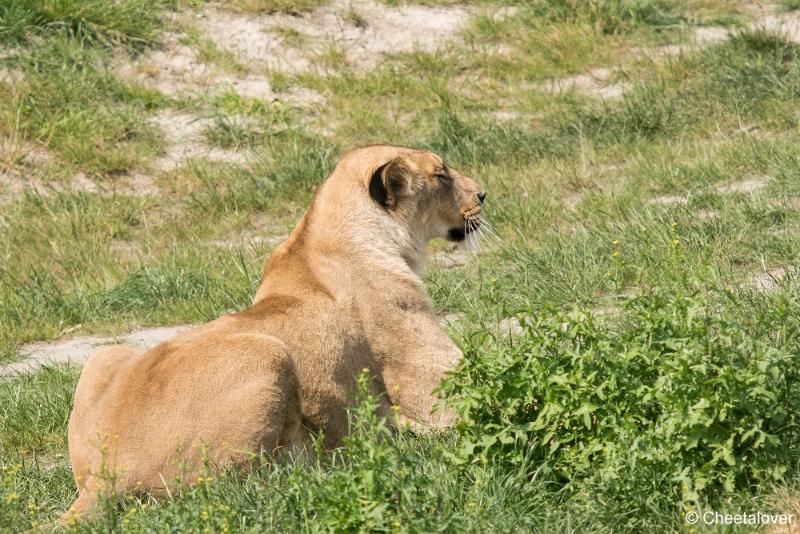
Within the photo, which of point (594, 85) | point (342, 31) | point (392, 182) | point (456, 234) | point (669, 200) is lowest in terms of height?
point (594, 85)

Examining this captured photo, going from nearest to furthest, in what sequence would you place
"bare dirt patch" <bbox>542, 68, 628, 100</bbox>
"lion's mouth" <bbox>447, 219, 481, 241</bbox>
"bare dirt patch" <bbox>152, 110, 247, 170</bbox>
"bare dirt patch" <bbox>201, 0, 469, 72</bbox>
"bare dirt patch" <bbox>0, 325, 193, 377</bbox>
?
"lion's mouth" <bbox>447, 219, 481, 241</bbox>
"bare dirt patch" <bbox>0, 325, 193, 377</bbox>
"bare dirt patch" <bbox>152, 110, 247, 170</bbox>
"bare dirt patch" <bbox>542, 68, 628, 100</bbox>
"bare dirt patch" <bbox>201, 0, 469, 72</bbox>

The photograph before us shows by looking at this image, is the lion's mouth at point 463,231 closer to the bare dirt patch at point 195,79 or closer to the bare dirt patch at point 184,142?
the bare dirt patch at point 184,142

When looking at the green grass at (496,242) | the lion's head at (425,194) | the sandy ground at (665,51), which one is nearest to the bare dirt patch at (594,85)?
the sandy ground at (665,51)

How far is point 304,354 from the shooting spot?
5086mm

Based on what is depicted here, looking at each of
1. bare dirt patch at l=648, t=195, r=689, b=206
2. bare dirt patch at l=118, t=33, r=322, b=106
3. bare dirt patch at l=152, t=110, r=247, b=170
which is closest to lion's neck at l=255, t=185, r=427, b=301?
bare dirt patch at l=648, t=195, r=689, b=206

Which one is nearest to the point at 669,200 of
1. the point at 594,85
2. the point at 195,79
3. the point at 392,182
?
the point at 594,85

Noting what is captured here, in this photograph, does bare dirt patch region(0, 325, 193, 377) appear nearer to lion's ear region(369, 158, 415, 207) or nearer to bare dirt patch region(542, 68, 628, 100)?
lion's ear region(369, 158, 415, 207)

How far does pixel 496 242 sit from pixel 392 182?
7.31ft

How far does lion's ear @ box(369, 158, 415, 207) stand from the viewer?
5.90 meters

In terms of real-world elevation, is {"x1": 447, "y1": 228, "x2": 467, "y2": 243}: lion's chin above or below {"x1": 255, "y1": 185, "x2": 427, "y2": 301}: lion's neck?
below

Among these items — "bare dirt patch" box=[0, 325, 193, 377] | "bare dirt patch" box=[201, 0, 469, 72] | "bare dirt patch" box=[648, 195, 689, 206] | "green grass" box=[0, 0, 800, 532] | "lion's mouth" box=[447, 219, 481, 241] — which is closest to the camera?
"green grass" box=[0, 0, 800, 532]

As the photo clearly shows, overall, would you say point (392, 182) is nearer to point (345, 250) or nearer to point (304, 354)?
point (345, 250)

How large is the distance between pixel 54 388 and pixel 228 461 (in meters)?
2.08

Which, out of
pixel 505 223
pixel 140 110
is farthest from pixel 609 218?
pixel 140 110
